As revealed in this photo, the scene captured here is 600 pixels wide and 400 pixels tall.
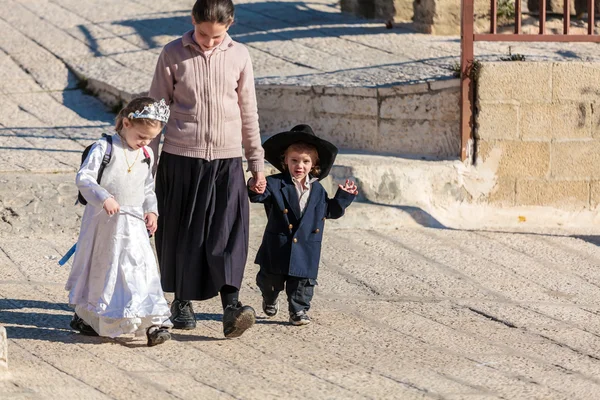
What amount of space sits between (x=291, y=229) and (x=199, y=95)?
0.77 metres

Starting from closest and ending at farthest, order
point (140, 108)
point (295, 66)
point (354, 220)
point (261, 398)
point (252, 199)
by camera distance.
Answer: point (261, 398) < point (140, 108) < point (252, 199) < point (354, 220) < point (295, 66)

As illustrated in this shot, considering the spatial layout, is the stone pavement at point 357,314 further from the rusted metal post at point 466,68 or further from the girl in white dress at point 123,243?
the rusted metal post at point 466,68

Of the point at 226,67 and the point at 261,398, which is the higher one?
the point at 226,67

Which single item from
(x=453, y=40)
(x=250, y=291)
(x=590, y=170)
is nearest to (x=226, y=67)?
(x=250, y=291)

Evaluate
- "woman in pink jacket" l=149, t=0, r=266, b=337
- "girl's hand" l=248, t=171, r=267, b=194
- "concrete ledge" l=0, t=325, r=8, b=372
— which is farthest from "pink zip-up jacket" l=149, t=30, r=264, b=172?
"concrete ledge" l=0, t=325, r=8, b=372

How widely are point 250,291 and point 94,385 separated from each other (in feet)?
5.50

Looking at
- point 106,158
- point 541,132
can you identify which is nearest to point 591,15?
point 541,132

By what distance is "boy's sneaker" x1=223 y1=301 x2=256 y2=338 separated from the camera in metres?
4.80

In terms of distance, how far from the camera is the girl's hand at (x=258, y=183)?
5.04m

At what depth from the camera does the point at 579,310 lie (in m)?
5.62

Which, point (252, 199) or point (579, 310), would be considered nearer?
point (252, 199)

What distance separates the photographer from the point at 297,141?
518cm

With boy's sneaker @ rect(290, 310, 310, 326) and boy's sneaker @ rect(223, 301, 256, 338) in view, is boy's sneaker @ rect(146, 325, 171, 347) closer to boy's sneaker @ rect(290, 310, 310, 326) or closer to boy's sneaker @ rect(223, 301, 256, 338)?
boy's sneaker @ rect(223, 301, 256, 338)

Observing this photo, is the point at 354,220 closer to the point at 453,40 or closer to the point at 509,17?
the point at 453,40
